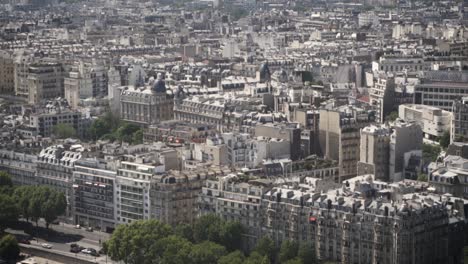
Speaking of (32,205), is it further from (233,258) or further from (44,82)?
(44,82)

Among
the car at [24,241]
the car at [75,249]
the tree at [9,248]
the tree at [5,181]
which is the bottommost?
the car at [24,241]

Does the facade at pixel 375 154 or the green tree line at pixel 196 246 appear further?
the facade at pixel 375 154

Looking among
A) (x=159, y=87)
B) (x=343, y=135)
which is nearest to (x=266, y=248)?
(x=343, y=135)

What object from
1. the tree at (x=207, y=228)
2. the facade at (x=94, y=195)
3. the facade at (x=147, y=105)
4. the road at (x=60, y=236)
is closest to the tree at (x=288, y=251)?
the tree at (x=207, y=228)

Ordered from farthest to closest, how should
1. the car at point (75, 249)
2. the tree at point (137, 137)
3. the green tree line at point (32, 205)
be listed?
1. the tree at point (137, 137)
2. the green tree line at point (32, 205)
3. the car at point (75, 249)

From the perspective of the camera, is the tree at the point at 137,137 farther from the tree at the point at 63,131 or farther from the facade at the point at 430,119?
the facade at the point at 430,119

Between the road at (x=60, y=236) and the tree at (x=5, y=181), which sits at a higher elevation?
the tree at (x=5, y=181)

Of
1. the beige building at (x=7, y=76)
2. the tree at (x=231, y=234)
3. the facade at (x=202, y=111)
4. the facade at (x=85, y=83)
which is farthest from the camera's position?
the beige building at (x=7, y=76)
